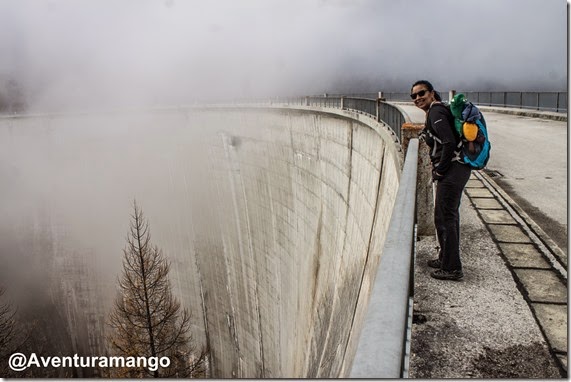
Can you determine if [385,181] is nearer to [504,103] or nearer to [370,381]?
[370,381]

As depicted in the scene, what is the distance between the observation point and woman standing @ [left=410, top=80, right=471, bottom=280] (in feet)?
10.4

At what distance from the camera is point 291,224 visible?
18.6 meters

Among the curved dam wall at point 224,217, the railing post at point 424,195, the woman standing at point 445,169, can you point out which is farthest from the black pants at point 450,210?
the curved dam wall at point 224,217

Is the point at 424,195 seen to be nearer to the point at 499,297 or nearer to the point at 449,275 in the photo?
the point at 449,275

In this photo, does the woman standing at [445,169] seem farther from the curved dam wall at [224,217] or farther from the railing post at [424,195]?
the curved dam wall at [224,217]

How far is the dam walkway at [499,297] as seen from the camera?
2.53 metres

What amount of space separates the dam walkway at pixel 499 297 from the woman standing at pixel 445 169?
0.21 meters

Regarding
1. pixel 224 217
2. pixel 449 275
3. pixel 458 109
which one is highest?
pixel 458 109

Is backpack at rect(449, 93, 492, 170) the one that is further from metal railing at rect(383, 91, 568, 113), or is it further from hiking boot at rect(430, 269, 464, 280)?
metal railing at rect(383, 91, 568, 113)

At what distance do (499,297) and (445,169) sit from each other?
3.02 ft

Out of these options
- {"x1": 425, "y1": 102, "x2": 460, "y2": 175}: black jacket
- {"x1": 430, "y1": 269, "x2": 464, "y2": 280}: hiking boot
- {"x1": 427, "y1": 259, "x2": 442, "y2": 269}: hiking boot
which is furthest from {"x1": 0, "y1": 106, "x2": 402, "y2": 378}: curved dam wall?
{"x1": 425, "y1": 102, "x2": 460, "y2": 175}: black jacket

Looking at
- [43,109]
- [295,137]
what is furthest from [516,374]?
[43,109]

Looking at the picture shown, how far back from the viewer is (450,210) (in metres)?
3.41

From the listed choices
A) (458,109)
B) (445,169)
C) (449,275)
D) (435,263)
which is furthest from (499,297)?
(458,109)
